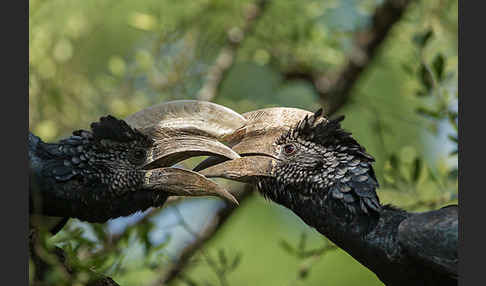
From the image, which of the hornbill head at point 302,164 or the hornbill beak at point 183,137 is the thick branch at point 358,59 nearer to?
the hornbill head at point 302,164

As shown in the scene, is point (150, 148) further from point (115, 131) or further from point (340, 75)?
point (340, 75)

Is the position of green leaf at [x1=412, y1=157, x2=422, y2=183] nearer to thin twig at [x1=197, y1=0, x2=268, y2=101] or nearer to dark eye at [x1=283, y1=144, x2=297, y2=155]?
dark eye at [x1=283, y1=144, x2=297, y2=155]

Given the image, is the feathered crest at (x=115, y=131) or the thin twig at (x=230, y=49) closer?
the feathered crest at (x=115, y=131)

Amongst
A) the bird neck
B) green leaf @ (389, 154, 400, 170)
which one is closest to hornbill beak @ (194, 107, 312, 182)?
the bird neck

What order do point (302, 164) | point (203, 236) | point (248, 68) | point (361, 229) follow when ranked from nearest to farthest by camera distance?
point (361, 229) → point (302, 164) → point (203, 236) → point (248, 68)

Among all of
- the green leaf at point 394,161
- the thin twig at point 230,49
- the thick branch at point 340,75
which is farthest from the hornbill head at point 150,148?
the thin twig at point 230,49

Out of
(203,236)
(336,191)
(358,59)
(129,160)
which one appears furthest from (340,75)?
(129,160)
